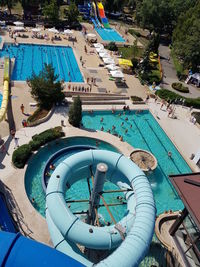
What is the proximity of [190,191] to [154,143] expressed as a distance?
46.4 feet

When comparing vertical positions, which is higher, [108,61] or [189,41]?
[189,41]

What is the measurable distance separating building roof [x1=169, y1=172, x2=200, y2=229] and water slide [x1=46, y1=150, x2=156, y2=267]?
101 inches

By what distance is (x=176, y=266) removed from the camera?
16.0m

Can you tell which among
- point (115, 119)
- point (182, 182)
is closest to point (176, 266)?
point (182, 182)

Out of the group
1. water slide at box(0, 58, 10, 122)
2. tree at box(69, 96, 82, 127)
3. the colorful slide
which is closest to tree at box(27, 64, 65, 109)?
water slide at box(0, 58, 10, 122)

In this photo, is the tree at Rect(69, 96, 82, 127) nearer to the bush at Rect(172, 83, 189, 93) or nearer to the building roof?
the building roof

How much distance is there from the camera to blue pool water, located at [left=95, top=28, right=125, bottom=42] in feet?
185

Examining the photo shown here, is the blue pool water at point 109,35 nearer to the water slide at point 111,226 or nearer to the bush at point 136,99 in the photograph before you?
the bush at point 136,99

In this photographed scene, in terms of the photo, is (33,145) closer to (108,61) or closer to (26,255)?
(26,255)

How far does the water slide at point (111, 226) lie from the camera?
1064 cm

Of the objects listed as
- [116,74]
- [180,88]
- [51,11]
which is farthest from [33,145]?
[51,11]

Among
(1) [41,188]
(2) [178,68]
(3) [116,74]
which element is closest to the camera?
(1) [41,188]

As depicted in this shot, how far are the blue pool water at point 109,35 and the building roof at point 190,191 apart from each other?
47079 millimetres

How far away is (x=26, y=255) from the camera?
244 inches
